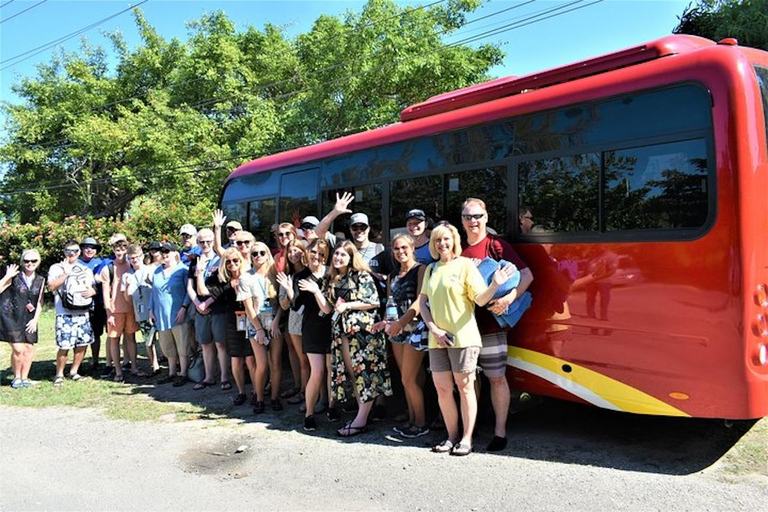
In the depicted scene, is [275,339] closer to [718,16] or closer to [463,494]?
[463,494]

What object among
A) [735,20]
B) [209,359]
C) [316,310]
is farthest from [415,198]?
[735,20]

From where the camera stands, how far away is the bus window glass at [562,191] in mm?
4781

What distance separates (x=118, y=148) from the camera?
2592cm

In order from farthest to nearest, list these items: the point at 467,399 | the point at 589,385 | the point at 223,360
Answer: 1. the point at 223,360
2. the point at 467,399
3. the point at 589,385

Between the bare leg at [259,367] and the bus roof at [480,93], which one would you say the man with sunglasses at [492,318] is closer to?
the bus roof at [480,93]

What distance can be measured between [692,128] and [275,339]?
4.43m

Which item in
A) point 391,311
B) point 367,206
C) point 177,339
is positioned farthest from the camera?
point 177,339

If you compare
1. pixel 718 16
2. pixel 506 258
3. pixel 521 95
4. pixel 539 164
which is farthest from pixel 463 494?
pixel 718 16

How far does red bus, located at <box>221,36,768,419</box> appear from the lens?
407cm

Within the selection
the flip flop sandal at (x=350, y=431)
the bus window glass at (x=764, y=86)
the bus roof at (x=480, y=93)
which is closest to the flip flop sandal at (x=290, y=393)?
the flip flop sandal at (x=350, y=431)

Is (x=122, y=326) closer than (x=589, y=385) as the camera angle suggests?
No

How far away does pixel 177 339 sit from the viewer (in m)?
8.21

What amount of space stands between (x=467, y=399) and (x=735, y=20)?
12.4 meters

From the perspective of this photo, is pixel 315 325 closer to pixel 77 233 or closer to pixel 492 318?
pixel 492 318
